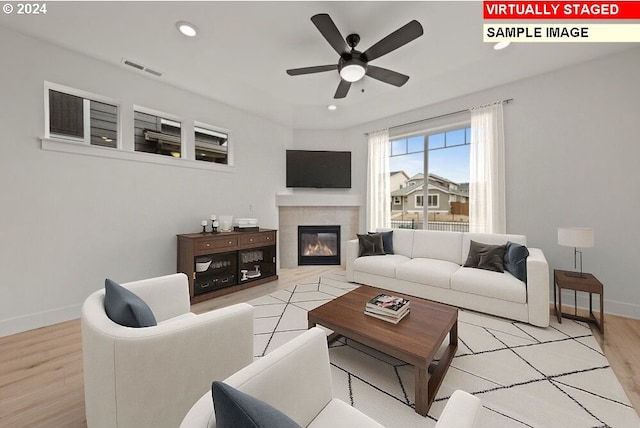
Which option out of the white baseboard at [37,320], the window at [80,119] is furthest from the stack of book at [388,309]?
the window at [80,119]

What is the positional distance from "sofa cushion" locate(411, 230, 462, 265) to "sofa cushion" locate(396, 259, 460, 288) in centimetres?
13

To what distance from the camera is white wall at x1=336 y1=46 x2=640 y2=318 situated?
111 inches

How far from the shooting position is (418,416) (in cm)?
148

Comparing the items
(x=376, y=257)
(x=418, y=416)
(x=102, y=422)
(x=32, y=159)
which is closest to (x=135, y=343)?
(x=102, y=422)

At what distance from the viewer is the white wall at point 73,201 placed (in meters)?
2.44

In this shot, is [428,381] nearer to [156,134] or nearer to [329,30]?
[329,30]

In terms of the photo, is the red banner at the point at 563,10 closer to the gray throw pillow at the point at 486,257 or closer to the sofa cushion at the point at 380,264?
the gray throw pillow at the point at 486,257

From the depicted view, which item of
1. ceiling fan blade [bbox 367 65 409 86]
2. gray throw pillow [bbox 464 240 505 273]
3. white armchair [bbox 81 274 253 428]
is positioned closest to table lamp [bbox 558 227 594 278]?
gray throw pillow [bbox 464 240 505 273]

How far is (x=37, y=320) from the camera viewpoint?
2.53 m

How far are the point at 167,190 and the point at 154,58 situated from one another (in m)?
1.62

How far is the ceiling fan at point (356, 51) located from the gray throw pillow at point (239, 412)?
2.41 m

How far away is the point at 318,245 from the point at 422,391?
12.9 feet

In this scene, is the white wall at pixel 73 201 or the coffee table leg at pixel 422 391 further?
the white wall at pixel 73 201

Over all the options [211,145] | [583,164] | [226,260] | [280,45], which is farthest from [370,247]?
[211,145]
